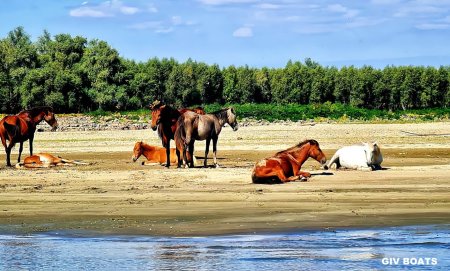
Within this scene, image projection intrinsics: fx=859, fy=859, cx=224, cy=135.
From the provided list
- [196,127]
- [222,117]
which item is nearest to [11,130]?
[196,127]

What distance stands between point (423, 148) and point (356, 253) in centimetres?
2096

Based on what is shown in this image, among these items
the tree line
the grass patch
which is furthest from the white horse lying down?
the tree line

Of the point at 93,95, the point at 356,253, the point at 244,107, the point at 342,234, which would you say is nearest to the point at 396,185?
the point at 342,234

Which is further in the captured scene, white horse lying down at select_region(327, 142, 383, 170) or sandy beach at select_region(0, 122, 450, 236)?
white horse lying down at select_region(327, 142, 383, 170)

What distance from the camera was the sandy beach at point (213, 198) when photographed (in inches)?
509

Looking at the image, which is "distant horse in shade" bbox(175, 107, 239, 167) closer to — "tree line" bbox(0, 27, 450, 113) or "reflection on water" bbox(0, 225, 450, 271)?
"reflection on water" bbox(0, 225, 450, 271)

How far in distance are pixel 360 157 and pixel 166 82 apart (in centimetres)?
9333

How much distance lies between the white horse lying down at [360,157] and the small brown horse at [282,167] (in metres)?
1.97

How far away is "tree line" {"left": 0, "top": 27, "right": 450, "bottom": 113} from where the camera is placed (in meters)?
85.2

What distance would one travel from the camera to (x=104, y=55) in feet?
291

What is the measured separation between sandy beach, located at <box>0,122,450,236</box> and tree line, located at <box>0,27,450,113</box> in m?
60.2

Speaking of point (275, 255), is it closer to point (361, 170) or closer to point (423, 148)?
point (361, 170)

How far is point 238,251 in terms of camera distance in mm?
10492

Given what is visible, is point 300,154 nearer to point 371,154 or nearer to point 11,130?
point 371,154
